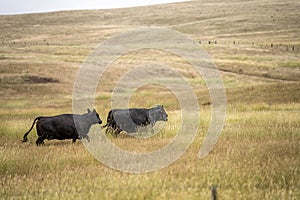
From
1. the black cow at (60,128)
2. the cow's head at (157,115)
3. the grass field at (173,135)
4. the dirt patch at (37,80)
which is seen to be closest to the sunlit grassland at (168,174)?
the grass field at (173,135)

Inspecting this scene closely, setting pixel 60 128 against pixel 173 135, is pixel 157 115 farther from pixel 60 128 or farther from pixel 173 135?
pixel 60 128

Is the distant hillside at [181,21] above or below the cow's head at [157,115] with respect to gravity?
above

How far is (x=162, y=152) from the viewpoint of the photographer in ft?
37.0

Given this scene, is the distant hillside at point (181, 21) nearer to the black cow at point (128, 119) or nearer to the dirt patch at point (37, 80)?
the dirt patch at point (37, 80)

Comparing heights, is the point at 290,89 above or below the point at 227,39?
below

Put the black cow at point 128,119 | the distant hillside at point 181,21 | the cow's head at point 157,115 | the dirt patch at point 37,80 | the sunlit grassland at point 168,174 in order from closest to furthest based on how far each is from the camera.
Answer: the sunlit grassland at point 168,174, the black cow at point 128,119, the cow's head at point 157,115, the dirt patch at point 37,80, the distant hillside at point 181,21

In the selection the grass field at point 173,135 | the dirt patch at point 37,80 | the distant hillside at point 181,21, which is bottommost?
the grass field at point 173,135

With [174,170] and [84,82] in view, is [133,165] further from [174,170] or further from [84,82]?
[84,82]

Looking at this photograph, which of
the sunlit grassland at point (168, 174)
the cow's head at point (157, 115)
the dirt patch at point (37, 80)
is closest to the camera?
the sunlit grassland at point (168, 174)

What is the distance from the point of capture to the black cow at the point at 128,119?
15988 mm

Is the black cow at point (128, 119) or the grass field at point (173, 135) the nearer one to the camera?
the grass field at point (173, 135)

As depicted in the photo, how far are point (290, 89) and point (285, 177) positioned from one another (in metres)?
23.9

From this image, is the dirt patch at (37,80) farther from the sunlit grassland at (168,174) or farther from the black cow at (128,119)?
the sunlit grassland at (168,174)

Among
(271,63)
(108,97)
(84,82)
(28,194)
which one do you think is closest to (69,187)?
(28,194)
